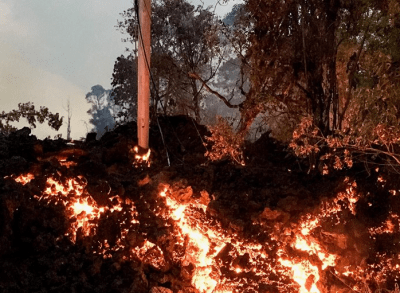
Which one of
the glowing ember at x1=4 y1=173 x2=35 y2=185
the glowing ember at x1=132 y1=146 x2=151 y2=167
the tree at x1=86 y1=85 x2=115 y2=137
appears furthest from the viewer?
the tree at x1=86 y1=85 x2=115 y2=137

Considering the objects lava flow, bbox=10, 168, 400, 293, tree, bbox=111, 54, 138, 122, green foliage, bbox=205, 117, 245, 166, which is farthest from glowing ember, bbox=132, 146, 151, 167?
tree, bbox=111, 54, 138, 122

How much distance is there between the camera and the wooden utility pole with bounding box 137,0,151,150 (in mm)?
6164

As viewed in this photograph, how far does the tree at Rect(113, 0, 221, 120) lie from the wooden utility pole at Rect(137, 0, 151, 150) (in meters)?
6.57

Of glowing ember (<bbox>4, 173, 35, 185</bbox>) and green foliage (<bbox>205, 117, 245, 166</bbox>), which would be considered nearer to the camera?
glowing ember (<bbox>4, 173, 35, 185</bbox>)

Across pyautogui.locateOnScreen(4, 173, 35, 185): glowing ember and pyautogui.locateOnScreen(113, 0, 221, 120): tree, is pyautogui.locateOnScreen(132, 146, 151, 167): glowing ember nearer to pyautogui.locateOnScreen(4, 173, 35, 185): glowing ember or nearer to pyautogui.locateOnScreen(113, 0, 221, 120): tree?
pyautogui.locateOnScreen(4, 173, 35, 185): glowing ember

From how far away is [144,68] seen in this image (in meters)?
6.28

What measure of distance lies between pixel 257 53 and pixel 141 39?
1981 mm

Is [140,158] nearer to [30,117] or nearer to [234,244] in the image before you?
[234,244]

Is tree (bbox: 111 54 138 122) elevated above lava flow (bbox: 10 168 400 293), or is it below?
above

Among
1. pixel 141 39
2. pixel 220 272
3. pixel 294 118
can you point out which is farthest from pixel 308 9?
pixel 220 272

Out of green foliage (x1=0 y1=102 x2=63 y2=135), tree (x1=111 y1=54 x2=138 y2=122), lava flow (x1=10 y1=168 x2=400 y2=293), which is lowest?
lava flow (x1=10 y1=168 x2=400 y2=293)

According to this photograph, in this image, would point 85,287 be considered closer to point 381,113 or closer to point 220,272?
point 220,272

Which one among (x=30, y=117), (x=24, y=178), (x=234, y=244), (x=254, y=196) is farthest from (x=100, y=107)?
(x=234, y=244)

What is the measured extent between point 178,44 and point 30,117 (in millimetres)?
7110
